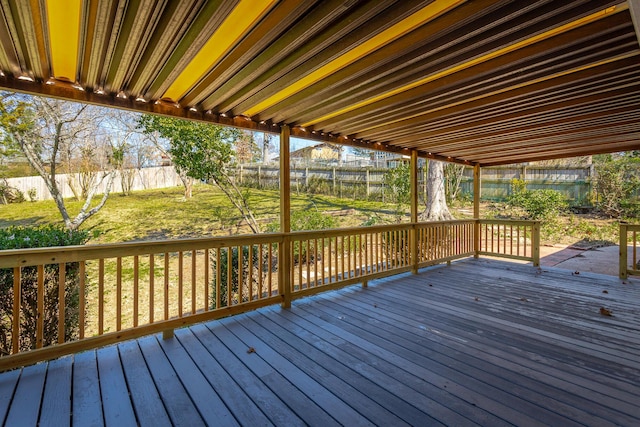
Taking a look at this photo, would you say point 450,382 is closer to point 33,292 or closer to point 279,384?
point 279,384

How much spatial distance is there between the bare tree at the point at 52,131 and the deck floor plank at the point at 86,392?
5.53 m

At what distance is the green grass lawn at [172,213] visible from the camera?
8172 mm

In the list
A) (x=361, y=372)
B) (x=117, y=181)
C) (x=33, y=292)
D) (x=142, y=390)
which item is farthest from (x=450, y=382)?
(x=117, y=181)

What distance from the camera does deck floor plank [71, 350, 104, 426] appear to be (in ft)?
5.70

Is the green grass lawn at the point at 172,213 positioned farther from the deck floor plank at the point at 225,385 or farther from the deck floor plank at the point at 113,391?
the deck floor plank at the point at 113,391

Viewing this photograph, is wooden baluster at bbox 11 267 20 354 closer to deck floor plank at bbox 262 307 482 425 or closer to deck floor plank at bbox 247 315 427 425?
deck floor plank at bbox 247 315 427 425

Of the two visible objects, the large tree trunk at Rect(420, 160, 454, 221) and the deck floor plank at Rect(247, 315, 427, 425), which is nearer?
the deck floor plank at Rect(247, 315, 427, 425)

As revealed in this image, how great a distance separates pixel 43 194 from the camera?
8680mm

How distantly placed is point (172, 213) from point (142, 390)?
27.2 feet

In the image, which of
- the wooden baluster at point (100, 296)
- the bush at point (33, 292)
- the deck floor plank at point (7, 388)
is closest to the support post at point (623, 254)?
the wooden baluster at point (100, 296)

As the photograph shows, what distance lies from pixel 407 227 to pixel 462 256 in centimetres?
203

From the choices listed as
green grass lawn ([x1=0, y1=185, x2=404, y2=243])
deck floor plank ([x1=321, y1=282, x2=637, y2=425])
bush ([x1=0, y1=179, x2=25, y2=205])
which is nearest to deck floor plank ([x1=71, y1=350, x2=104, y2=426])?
deck floor plank ([x1=321, y1=282, x2=637, y2=425])

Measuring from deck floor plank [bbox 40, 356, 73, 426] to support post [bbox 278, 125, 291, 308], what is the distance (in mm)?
2044

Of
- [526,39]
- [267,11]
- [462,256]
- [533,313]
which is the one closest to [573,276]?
[462,256]
